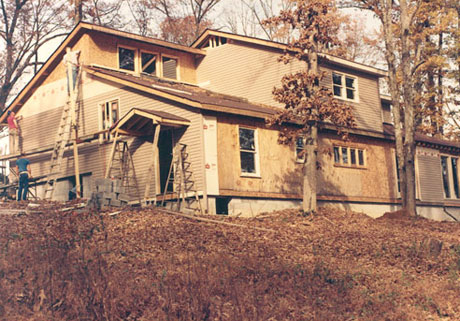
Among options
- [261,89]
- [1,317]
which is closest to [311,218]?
[261,89]

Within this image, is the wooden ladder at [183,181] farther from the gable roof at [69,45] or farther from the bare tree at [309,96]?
the gable roof at [69,45]

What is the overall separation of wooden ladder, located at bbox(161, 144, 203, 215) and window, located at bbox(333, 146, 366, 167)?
302 inches

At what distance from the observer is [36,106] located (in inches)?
1111

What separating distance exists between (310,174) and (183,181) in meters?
4.80

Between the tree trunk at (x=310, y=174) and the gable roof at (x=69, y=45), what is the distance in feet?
29.2

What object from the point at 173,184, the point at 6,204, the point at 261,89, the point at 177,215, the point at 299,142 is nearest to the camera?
the point at 177,215

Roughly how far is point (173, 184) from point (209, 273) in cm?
1089

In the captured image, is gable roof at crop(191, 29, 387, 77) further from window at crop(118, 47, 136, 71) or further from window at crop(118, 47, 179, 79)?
window at crop(118, 47, 136, 71)

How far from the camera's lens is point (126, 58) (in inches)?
1124

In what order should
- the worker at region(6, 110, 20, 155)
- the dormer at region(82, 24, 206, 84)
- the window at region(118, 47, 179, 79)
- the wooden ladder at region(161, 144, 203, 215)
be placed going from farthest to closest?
the worker at region(6, 110, 20, 155) < the window at region(118, 47, 179, 79) < the dormer at region(82, 24, 206, 84) < the wooden ladder at region(161, 144, 203, 215)

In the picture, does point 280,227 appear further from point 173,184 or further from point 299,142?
point 299,142

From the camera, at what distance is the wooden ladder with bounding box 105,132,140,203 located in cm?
2272

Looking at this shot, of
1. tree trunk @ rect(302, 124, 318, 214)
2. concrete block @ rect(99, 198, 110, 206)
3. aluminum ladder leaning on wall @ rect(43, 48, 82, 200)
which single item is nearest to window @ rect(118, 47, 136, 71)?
aluminum ladder leaning on wall @ rect(43, 48, 82, 200)

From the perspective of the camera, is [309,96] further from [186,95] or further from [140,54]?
[140,54]
